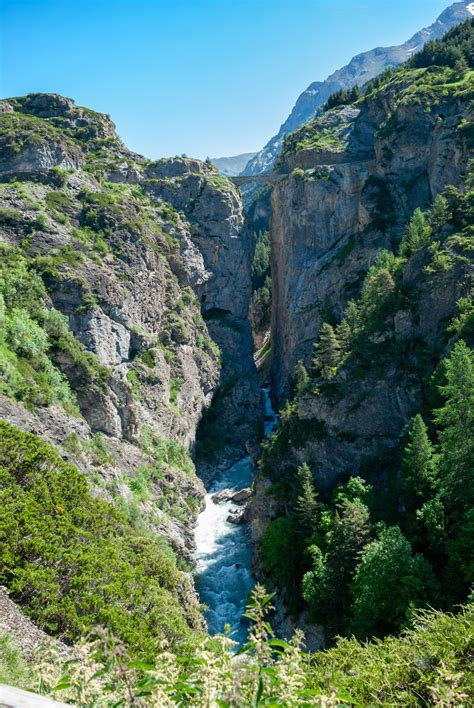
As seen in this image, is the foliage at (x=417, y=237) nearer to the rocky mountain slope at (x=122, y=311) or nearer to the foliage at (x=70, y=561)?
the rocky mountain slope at (x=122, y=311)

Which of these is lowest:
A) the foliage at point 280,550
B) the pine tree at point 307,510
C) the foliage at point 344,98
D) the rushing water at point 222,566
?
the rushing water at point 222,566

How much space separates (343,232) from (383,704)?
7330cm

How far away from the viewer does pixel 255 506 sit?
4053 centimetres

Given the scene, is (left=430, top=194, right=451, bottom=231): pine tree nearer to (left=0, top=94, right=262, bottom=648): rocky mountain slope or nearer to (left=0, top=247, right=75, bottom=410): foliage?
(left=0, top=94, right=262, bottom=648): rocky mountain slope

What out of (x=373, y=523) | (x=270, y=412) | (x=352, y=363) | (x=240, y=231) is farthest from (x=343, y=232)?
(x=373, y=523)

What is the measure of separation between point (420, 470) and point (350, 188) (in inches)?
2262

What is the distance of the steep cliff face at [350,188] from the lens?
208ft

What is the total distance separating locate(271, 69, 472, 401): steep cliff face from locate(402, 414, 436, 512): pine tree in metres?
40.0

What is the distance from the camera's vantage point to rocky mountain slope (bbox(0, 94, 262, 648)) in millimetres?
28391

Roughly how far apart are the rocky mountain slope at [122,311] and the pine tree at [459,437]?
15990 mm

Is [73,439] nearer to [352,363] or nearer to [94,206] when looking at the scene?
[352,363]

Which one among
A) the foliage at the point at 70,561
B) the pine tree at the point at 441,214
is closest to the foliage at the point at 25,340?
the foliage at the point at 70,561

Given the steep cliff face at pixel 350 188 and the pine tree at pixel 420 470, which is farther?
the steep cliff face at pixel 350 188

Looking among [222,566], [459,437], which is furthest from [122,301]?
[459,437]
